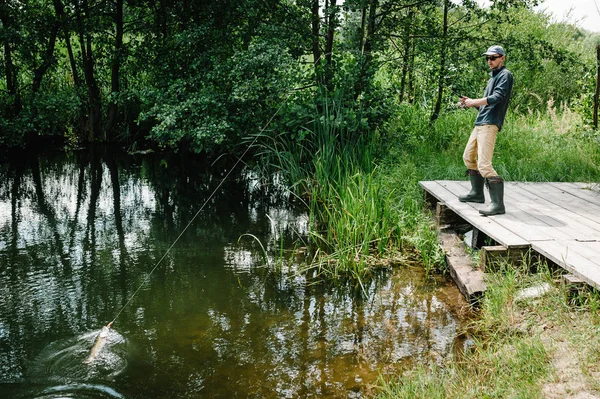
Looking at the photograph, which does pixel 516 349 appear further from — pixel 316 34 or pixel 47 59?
pixel 47 59

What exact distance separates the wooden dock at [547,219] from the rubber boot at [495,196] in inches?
2.2

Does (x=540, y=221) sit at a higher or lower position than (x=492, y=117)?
lower

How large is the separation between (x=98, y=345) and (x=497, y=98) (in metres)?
3.77

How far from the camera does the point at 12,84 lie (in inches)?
464

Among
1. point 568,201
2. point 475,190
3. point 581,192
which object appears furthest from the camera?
point 581,192

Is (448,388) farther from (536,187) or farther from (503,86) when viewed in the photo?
Answer: (536,187)

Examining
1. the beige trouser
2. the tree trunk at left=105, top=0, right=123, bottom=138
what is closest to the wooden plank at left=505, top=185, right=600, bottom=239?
the beige trouser

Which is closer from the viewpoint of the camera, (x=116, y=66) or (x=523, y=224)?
(x=523, y=224)

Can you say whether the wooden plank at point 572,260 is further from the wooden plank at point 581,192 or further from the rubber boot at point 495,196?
the wooden plank at point 581,192

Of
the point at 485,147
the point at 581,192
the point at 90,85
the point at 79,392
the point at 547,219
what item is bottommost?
the point at 79,392

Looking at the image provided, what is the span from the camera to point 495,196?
5375mm

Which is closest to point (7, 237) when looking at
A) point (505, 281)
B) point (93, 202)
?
point (93, 202)

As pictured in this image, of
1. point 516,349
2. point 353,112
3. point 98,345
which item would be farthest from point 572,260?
point 353,112

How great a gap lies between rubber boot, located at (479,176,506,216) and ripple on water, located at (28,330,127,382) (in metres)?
3.35
